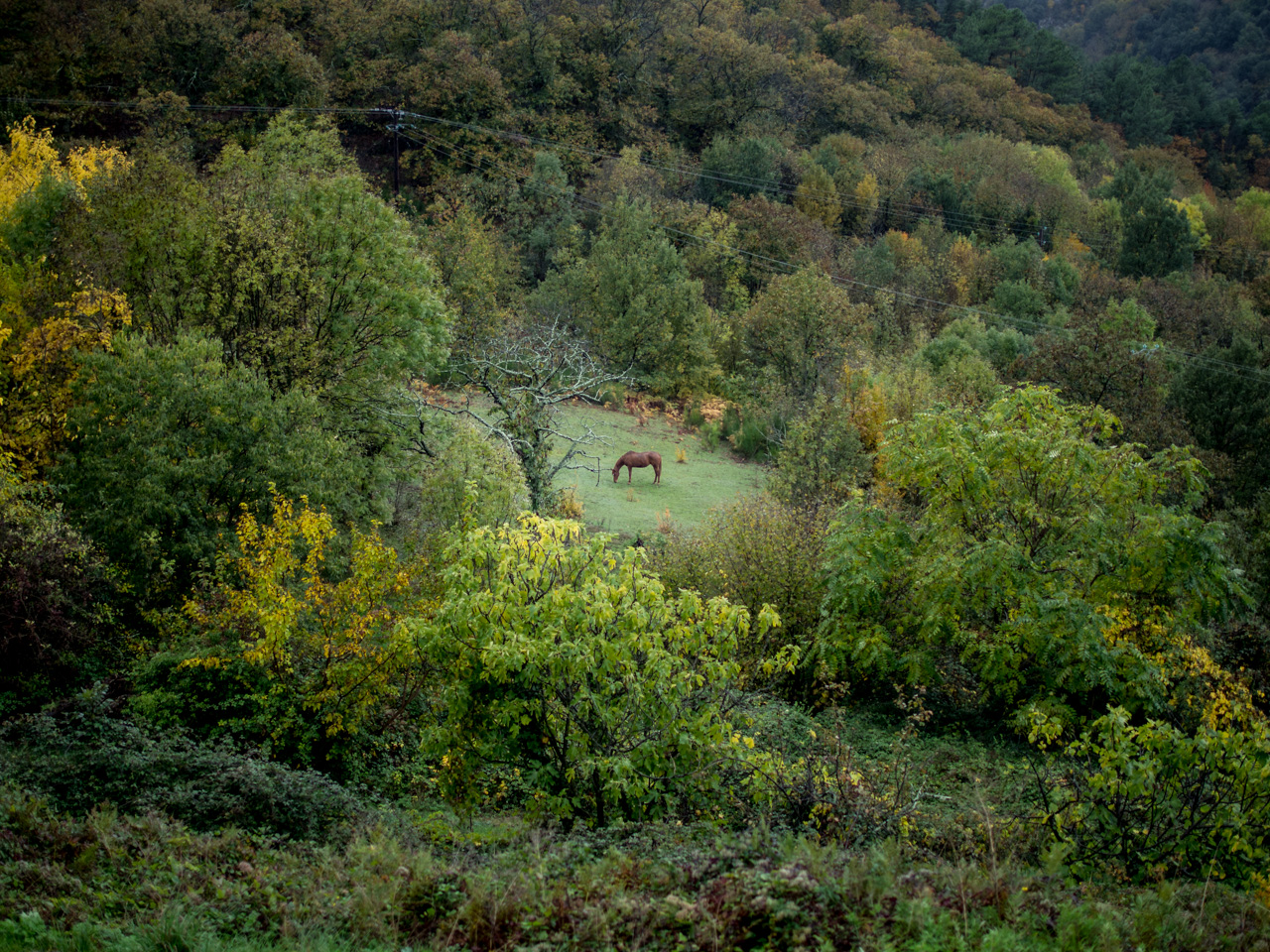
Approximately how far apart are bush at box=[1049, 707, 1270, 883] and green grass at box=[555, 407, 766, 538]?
49.2ft

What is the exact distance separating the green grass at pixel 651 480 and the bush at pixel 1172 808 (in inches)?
591

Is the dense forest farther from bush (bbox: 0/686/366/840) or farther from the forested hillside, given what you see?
the forested hillside

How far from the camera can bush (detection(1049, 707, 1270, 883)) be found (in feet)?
25.2

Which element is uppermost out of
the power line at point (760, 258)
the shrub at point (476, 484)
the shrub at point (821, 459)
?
the power line at point (760, 258)

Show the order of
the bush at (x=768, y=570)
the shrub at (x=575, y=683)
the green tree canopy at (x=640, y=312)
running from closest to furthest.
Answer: the shrub at (x=575, y=683) < the bush at (x=768, y=570) < the green tree canopy at (x=640, y=312)

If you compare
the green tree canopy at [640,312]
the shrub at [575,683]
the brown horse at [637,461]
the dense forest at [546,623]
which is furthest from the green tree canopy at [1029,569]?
the green tree canopy at [640,312]

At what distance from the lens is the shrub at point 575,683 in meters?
8.36

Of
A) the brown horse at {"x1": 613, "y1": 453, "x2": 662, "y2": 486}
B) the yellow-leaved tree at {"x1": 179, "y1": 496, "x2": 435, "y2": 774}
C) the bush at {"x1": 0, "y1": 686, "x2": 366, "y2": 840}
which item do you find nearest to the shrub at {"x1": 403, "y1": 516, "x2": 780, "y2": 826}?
the bush at {"x1": 0, "y1": 686, "x2": 366, "y2": 840}

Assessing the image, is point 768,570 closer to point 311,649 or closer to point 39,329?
point 311,649

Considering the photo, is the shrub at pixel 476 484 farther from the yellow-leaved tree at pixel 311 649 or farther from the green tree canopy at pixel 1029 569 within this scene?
the green tree canopy at pixel 1029 569

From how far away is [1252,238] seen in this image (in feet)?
225

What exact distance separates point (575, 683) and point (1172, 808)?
18.4 feet

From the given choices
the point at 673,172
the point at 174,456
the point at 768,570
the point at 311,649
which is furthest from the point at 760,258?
the point at 311,649

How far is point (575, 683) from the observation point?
879 cm
